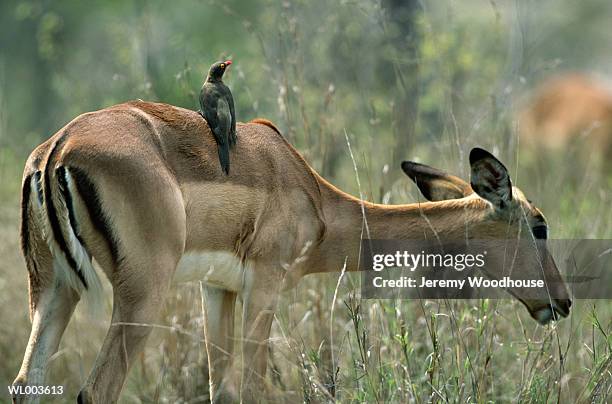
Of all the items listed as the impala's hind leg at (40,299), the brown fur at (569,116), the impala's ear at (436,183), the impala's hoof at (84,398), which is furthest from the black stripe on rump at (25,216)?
the brown fur at (569,116)

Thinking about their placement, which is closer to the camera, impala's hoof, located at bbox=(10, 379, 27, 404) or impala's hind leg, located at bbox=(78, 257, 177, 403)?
impala's hind leg, located at bbox=(78, 257, 177, 403)

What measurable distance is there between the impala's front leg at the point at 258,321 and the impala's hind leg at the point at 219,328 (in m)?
0.31

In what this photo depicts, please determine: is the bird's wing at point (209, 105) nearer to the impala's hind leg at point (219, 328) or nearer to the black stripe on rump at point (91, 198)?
the black stripe on rump at point (91, 198)

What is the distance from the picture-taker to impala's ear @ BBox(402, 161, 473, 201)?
5629 mm

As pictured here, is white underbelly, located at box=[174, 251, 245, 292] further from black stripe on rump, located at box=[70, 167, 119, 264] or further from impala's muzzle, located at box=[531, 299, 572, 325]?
impala's muzzle, located at box=[531, 299, 572, 325]

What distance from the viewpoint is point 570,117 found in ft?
40.5

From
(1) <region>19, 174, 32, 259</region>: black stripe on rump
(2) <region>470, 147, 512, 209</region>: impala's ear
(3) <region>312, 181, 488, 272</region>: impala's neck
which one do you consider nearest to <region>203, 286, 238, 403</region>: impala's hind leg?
(3) <region>312, 181, 488, 272</region>: impala's neck

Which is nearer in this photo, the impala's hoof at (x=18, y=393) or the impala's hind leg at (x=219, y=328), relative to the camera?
the impala's hoof at (x=18, y=393)

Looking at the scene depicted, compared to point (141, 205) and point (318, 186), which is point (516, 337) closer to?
point (318, 186)

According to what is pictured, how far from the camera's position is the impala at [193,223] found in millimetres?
4270

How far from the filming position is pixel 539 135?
11.7 metres

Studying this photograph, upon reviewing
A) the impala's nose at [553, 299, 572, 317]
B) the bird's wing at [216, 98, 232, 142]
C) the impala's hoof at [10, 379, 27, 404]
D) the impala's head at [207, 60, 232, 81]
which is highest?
the impala's head at [207, 60, 232, 81]

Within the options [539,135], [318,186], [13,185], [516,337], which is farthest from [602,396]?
[539,135]

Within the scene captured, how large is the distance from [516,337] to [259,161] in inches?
67.0
